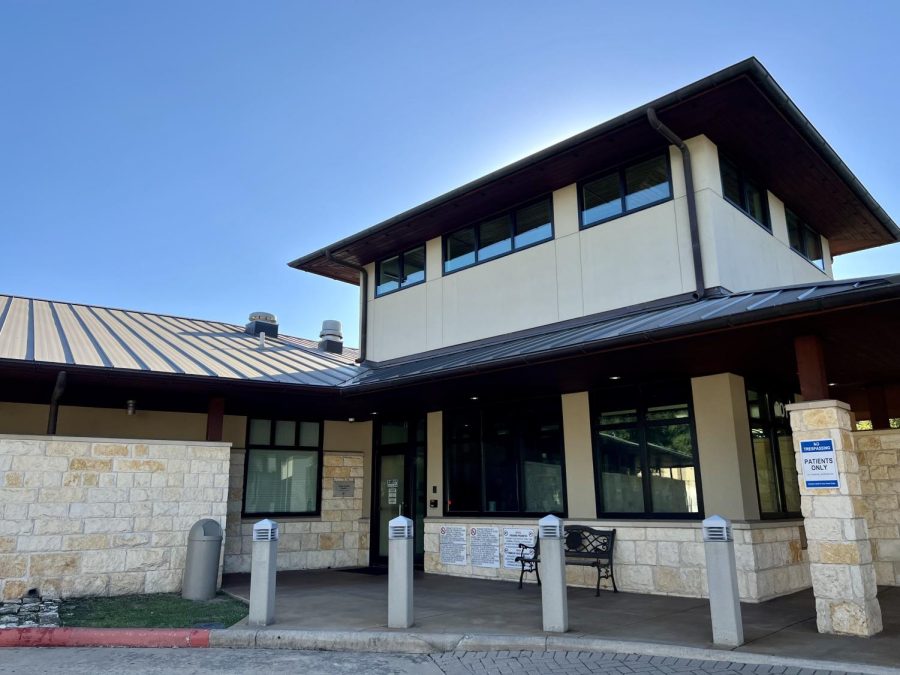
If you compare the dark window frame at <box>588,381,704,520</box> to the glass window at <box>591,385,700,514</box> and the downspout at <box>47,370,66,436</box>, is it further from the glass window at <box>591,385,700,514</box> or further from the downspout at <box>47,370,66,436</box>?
the downspout at <box>47,370,66,436</box>

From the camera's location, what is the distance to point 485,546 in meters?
11.2

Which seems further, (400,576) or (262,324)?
(262,324)

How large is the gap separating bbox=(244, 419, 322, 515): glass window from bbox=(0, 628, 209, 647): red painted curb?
582 centimetres

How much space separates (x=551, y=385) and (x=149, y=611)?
6087mm

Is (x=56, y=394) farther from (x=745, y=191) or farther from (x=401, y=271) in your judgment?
(x=745, y=191)

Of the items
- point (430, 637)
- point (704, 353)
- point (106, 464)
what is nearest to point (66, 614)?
point (106, 464)

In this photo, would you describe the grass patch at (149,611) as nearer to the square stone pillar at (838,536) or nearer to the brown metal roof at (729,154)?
the square stone pillar at (838,536)

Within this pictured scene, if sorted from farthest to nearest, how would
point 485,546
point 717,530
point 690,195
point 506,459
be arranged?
point 506,459, point 485,546, point 690,195, point 717,530

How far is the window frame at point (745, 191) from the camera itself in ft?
32.6

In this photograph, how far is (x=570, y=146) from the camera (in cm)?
997

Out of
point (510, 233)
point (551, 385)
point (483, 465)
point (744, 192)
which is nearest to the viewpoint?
point (551, 385)

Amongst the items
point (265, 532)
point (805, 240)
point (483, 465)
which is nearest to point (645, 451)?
point (483, 465)

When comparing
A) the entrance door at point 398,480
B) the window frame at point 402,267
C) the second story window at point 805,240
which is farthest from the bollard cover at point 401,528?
the second story window at point 805,240

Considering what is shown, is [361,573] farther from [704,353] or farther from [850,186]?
[850,186]
